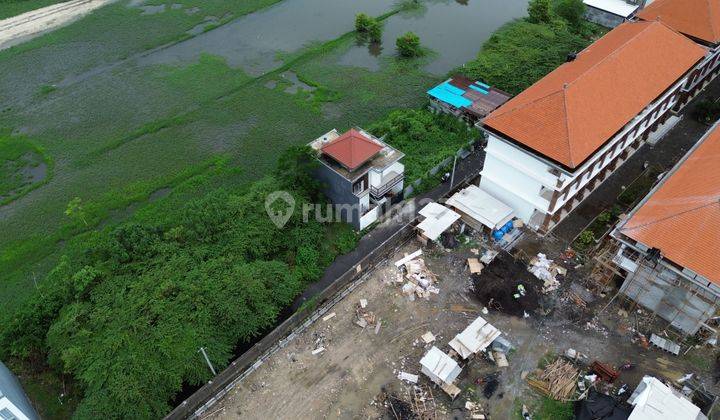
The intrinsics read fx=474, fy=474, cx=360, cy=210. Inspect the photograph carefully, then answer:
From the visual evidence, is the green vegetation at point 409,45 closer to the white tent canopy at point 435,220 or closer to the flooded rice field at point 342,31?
the flooded rice field at point 342,31

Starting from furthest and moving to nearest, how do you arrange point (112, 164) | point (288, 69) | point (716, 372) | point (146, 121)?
point (288, 69) → point (146, 121) → point (112, 164) → point (716, 372)

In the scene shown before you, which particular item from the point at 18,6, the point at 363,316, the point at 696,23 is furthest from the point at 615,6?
the point at 18,6

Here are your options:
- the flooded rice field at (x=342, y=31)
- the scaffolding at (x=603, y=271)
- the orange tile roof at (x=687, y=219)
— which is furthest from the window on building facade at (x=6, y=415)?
the flooded rice field at (x=342, y=31)

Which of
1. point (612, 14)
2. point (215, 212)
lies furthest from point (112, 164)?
point (612, 14)

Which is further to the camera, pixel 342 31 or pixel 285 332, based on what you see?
pixel 342 31

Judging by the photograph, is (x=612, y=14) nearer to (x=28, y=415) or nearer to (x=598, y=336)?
(x=598, y=336)

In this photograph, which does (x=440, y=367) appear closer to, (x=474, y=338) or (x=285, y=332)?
(x=474, y=338)
